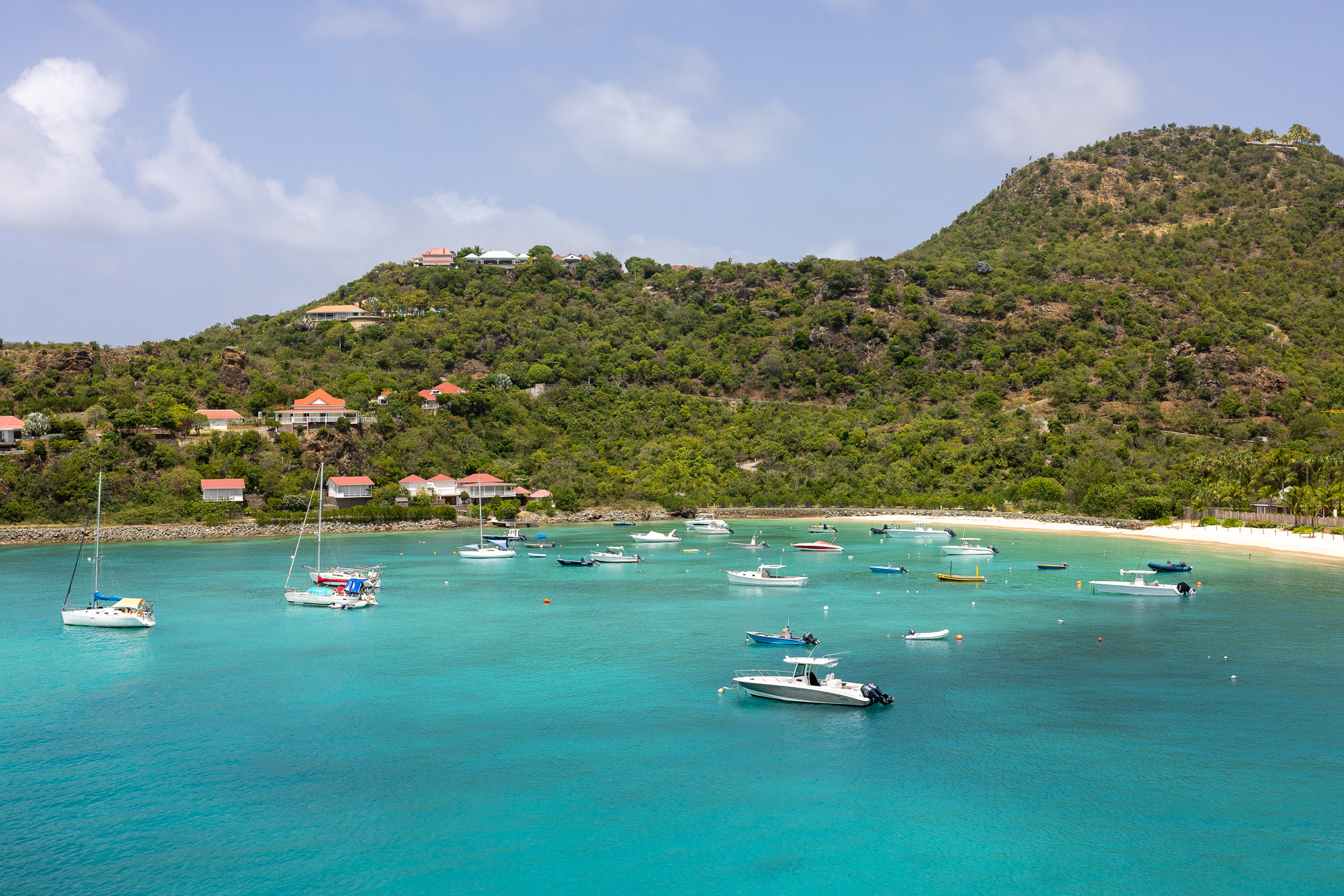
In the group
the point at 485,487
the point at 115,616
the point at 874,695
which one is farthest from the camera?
the point at 485,487

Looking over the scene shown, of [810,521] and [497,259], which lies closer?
[810,521]

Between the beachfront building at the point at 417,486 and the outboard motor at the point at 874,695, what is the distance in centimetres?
7619

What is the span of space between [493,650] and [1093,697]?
23743 millimetres

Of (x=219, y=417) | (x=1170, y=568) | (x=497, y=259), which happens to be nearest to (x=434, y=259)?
(x=497, y=259)

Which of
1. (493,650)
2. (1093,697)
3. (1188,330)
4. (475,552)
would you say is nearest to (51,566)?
(475,552)

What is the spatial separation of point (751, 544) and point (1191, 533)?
39390 mm

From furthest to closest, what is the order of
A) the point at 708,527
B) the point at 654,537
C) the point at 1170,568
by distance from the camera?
1. the point at 708,527
2. the point at 654,537
3. the point at 1170,568

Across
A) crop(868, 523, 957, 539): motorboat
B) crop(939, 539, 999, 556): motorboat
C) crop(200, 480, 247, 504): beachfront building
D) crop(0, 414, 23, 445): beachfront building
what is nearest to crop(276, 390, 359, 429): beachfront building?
crop(200, 480, 247, 504): beachfront building

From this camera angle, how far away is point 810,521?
339ft

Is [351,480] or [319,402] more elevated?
[319,402]

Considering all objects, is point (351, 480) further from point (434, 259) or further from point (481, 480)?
point (434, 259)

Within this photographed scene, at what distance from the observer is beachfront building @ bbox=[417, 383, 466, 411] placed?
115m

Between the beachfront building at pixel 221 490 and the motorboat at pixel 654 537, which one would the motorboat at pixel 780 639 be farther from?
the beachfront building at pixel 221 490

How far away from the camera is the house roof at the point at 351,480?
94.8 meters
